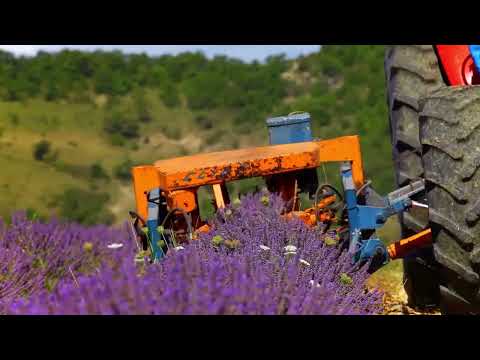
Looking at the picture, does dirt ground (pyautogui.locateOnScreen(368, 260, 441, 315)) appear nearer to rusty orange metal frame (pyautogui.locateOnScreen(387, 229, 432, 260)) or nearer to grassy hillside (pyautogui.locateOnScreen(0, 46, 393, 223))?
rusty orange metal frame (pyautogui.locateOnScreen(387, 229, 432, 260))

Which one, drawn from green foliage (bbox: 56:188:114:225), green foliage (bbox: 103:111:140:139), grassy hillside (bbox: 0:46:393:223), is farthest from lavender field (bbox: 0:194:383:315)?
green foliage (bbox: 103:111:140:139)

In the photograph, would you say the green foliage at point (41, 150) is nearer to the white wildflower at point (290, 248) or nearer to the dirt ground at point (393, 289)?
the dirt ground at point (393, 289)

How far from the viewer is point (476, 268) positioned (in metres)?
3.96

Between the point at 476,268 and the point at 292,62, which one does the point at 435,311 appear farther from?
the point at 292,62

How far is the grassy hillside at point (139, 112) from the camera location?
51.1 feet

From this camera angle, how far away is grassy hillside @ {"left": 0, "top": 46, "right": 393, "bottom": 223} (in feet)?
51.1

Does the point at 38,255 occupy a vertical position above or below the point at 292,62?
below

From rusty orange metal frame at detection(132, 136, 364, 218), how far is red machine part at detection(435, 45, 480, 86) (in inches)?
32.5

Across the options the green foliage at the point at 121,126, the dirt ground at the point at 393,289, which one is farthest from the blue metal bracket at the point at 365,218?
the green foliage at the point at 121,126

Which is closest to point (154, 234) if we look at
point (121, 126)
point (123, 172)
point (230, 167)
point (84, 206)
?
point (230, 167)
